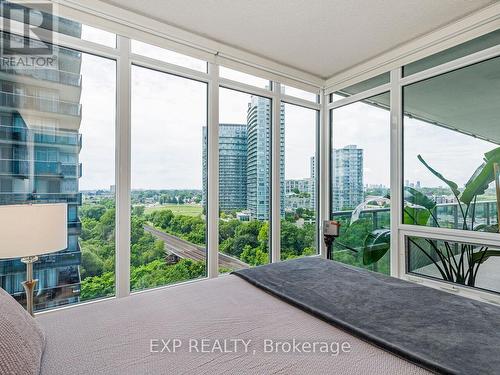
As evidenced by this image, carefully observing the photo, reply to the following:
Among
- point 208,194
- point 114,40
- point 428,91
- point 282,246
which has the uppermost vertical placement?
point 114,40

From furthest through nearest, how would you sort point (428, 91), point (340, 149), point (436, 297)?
point (340, 149) → point (428, 91) → point (436, 297)

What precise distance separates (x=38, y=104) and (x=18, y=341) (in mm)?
1901

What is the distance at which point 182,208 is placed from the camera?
2.72m

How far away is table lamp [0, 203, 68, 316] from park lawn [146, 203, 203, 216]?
1110mm

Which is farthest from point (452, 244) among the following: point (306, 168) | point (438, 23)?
point (438, 23)

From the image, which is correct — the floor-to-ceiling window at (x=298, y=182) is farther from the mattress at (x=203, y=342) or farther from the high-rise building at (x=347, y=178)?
the mattress at (x=203, y=342)

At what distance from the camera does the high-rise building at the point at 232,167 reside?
9.80ft

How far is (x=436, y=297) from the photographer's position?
1424 millimetres

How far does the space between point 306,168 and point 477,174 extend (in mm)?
1797

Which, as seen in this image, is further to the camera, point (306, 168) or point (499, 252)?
point (306, 168)

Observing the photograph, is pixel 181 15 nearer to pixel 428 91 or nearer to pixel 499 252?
pixel 428 91

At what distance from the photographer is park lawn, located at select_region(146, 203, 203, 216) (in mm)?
2596

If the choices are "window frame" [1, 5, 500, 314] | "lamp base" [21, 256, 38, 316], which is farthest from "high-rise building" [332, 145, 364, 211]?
"lamp base" [21, 256, 38, 316]

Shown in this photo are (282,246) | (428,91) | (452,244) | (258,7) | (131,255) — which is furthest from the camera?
(282,246)
